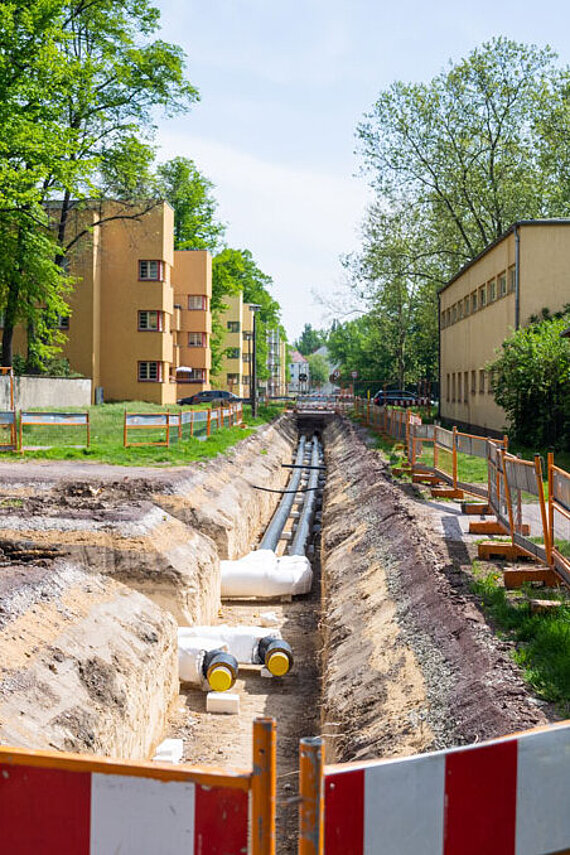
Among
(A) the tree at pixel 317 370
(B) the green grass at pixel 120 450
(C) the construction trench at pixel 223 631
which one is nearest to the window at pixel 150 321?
(B) the green grass at pixel 120 450

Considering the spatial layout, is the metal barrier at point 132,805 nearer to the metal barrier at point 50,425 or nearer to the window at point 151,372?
the metal barrier at point 50,425

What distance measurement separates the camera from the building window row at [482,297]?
2912 centimetres

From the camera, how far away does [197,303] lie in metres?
56.5

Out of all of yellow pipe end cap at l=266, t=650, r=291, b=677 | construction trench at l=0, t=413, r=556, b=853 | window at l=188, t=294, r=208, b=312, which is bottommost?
yellow pipe end cap at l=266, t=650, r=291, b=677

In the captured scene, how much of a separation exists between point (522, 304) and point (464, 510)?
14808 millimetres

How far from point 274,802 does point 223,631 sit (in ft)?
30.4

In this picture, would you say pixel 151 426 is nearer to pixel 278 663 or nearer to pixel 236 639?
pixel 236 639

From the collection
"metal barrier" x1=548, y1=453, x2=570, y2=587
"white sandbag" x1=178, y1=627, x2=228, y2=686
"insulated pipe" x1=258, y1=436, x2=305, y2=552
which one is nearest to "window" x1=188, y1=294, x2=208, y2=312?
"insulated pipe" x1=258, y1=436, x2=305, y2=552

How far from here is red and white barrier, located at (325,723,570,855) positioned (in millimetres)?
2803

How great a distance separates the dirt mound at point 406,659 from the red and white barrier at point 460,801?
103 inches

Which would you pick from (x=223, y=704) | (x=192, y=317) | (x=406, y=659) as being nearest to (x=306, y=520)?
(x=223, y=704)

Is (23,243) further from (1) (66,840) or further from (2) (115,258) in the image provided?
(1) (66,840)

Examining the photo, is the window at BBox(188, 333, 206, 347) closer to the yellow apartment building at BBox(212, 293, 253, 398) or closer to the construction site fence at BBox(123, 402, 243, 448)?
the yellow apartment building at BBox(212, 293, 253, 398)

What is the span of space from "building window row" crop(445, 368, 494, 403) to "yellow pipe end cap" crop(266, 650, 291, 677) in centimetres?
2019
